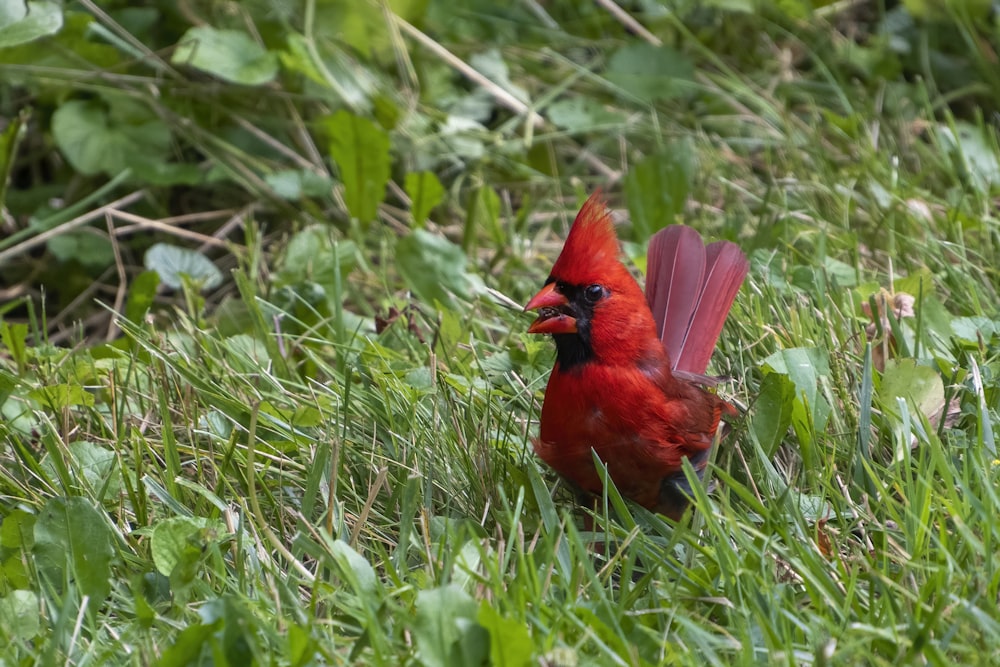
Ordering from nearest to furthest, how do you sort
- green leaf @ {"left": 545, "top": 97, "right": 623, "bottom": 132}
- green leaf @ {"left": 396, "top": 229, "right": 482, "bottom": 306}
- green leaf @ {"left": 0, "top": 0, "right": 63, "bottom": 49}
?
green leaf @ {"left": 0, "top": 0, "right": 63, "bottom": 49}
green leaf @ {"left": 396, "top": 229, "right": 482, "bottom": 306}
green leaf @ {"left": 545, "top": 97, "right": 623, "bottom": 132}

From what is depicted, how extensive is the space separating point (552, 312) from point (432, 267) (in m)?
1.02

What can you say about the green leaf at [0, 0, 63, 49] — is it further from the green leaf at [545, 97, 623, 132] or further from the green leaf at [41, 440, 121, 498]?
the green leaf at [545, 97, 623, 132]

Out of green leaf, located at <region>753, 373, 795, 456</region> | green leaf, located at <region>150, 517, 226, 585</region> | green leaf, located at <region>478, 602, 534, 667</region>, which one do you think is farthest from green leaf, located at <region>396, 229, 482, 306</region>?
green leaf, located at <region>478, 602, 534, 667</region>

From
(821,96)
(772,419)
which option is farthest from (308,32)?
(772,419)

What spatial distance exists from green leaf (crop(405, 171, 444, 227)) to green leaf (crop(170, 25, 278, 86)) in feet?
1.78

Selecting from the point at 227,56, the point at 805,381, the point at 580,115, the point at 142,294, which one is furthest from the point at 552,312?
the point at 580,115

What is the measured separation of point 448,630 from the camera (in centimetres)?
176

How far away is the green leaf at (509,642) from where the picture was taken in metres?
1.71

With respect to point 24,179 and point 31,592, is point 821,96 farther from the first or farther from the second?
point 31,592

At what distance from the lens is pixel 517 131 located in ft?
14.3

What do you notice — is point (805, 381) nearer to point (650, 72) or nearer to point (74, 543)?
Answer: point (74, 543)

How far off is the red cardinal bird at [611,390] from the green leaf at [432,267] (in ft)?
3.02

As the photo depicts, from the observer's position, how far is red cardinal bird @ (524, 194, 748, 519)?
7.67 feet

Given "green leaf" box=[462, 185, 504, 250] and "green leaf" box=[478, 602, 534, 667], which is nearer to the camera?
"green leaf" box=[478, 602, 534, 667]
